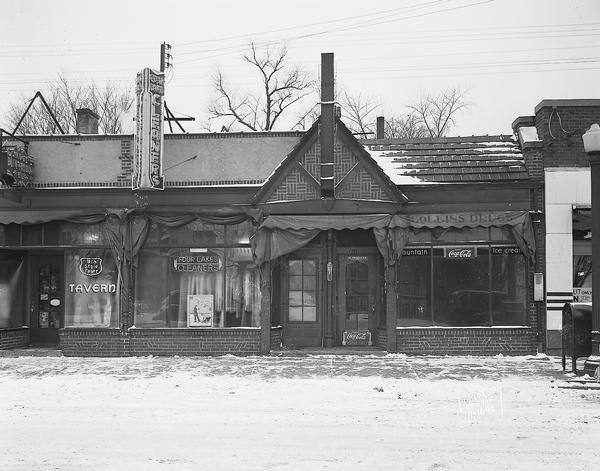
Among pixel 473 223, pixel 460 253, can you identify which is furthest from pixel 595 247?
pixel 460 253

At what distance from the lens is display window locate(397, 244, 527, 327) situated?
15688 millimetres

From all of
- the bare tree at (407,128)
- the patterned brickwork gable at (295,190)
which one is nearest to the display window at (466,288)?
the patterned brickwork gable at (295,190)

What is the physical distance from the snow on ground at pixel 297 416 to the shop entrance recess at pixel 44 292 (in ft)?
11.2

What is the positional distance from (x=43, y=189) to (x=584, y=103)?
12.8 metres

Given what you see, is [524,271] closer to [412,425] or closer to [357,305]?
[357,305]

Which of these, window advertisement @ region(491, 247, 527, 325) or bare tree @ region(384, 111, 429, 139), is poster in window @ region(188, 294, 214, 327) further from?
bare tree @ region(384, 111, 429, 139)

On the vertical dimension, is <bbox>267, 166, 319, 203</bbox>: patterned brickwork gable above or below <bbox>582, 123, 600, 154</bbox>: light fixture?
below

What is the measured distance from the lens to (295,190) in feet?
52.0

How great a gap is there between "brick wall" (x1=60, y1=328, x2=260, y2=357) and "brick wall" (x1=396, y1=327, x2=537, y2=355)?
3509 millimetres

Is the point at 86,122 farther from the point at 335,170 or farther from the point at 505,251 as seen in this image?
the point at 505,251

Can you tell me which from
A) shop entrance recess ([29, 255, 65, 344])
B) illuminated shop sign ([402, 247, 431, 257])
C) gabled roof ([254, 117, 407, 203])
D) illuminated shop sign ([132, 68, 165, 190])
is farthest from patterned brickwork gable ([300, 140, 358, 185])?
shop entrance recess ([29, 255, 65, 344])

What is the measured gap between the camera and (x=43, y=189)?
53.7 ft

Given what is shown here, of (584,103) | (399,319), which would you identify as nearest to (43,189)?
(399,319)

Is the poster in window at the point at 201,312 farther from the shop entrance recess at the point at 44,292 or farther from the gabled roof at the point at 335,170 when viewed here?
the shop entrance recess at the point at 44,292
